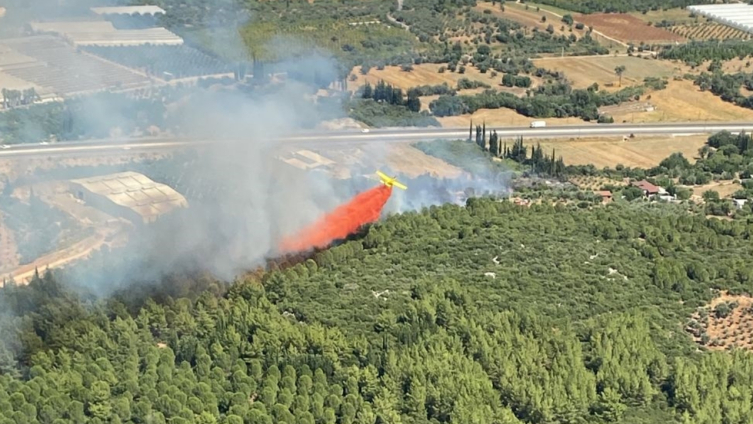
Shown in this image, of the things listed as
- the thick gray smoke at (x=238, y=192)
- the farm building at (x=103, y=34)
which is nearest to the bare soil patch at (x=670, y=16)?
the thick gray smoke at (x=238, y=192)

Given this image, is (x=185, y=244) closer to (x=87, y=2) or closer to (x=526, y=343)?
(x=526, y=343)

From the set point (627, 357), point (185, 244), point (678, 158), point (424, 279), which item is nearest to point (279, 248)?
point (185, 244)

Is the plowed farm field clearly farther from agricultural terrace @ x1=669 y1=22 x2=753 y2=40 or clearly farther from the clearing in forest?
the clearing in forest

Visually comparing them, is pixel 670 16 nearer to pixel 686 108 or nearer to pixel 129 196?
pixel 686 108

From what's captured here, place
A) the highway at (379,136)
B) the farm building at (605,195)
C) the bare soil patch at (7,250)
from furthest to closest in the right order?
the highway at (379,136)
the farm building at (605,195)
the bare soil patch at (7,250)

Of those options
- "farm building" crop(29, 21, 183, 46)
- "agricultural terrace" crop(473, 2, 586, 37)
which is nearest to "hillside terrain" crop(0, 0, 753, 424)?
"farm building" crop(29, 21, 183, 46)

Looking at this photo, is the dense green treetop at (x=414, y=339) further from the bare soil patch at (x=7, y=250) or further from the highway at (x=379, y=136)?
the highway at (x=379, y=136)
